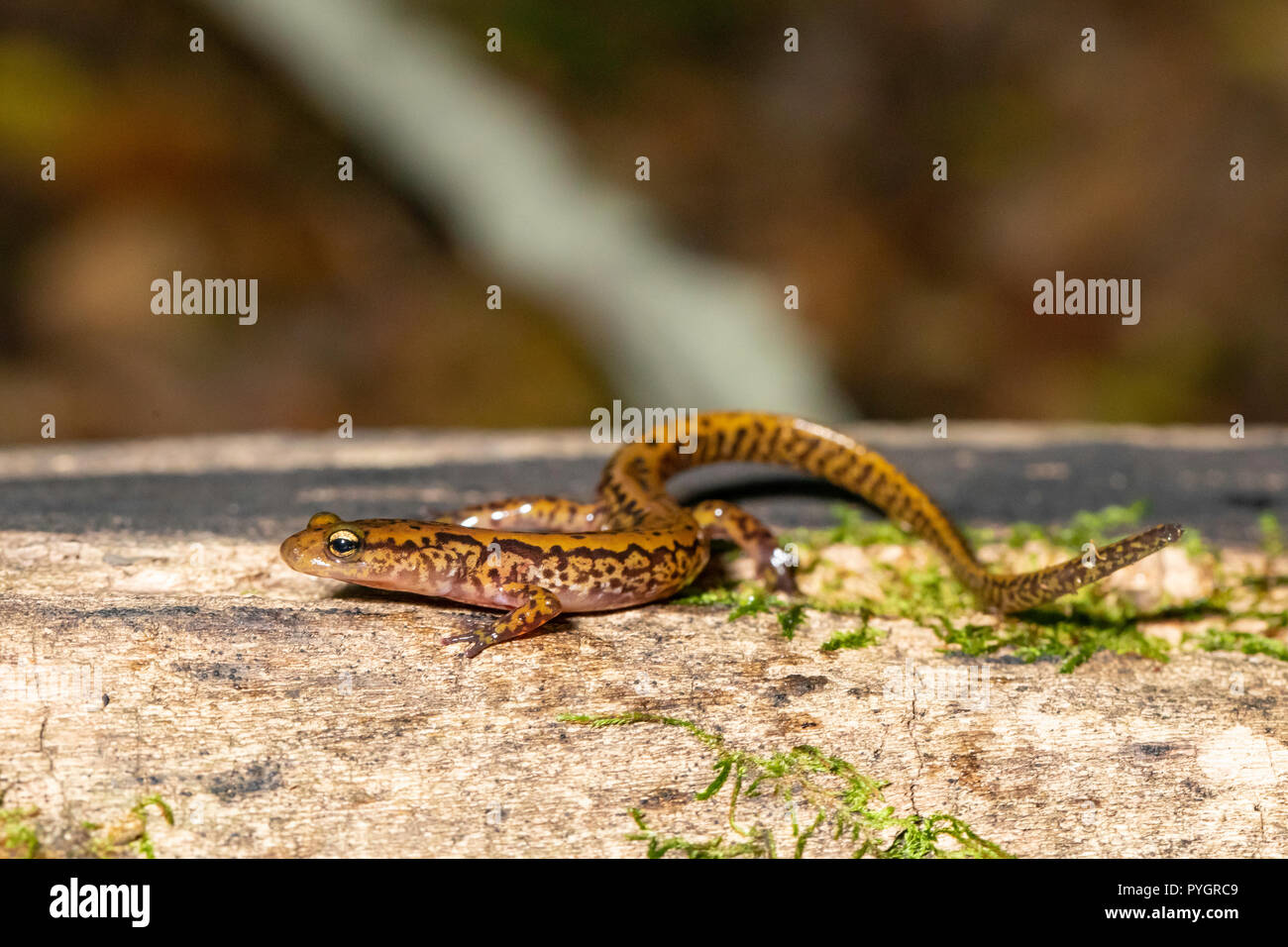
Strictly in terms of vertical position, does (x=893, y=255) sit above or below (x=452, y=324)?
above

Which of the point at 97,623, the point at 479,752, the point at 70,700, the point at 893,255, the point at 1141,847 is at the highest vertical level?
the point at 893,255

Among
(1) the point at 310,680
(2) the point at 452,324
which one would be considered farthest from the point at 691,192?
(1) the point at 310,680

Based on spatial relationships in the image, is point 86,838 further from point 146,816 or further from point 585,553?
point 585,553

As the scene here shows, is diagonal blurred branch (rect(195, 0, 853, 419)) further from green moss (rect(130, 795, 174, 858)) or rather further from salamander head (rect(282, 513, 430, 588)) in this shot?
green moss (rect(130, 795, 174, 858))

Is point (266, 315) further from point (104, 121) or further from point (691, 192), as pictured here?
point (691, 192)

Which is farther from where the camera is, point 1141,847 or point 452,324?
point 452,324

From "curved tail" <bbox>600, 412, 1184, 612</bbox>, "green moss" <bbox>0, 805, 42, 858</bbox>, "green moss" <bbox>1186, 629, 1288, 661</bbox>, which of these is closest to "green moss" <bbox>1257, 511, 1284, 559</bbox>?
"green moss" <bbox>1186, 629, 1288, 661</bbox>

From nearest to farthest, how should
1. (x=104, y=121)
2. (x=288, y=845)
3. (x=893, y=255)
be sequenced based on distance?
(x=288, y=845)
(x=104, y=121)
(x=893, y=255)
